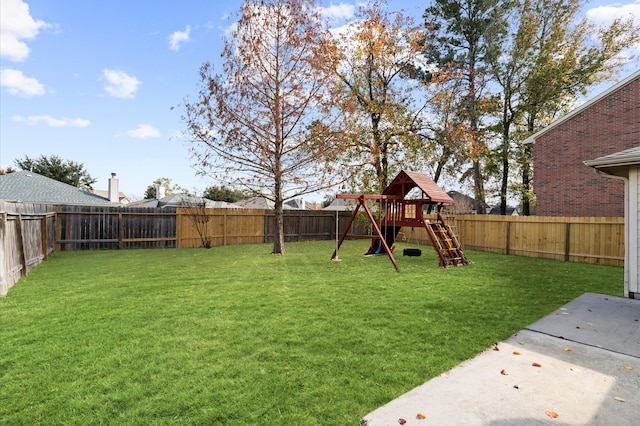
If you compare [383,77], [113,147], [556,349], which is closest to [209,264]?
[556,349]

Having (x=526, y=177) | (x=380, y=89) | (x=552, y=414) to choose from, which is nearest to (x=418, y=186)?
(x=380, y=89)

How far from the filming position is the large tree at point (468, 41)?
59.2 ft

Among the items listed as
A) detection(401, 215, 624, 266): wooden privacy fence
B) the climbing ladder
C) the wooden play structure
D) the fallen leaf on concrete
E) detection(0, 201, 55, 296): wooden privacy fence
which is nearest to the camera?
the fallen leaf on concrete

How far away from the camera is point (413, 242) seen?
51.4 ft

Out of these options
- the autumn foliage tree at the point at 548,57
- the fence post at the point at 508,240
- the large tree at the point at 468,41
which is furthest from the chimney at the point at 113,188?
the autumn foliage tree at the point at 548,57

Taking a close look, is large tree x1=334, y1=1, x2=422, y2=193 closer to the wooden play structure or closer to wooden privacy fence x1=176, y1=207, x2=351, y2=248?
the wooden play structure

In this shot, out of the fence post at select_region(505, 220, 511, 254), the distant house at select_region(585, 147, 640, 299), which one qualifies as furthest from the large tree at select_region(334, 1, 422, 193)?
the distant house at select_region(585, 147, 640, 299)

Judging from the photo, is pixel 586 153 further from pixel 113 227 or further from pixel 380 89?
pixel 113 227

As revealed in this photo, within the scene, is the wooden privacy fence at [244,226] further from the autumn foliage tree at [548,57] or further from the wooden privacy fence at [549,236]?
the autumn foliage tree at [548,57]

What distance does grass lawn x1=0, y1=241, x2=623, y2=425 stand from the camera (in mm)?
2311

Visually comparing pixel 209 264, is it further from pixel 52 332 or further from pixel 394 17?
pixel 394 17

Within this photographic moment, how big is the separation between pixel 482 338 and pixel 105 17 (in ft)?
41.7

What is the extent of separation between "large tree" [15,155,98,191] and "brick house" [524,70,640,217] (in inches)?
1432

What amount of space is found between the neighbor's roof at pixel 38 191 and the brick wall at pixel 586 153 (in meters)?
22.3
